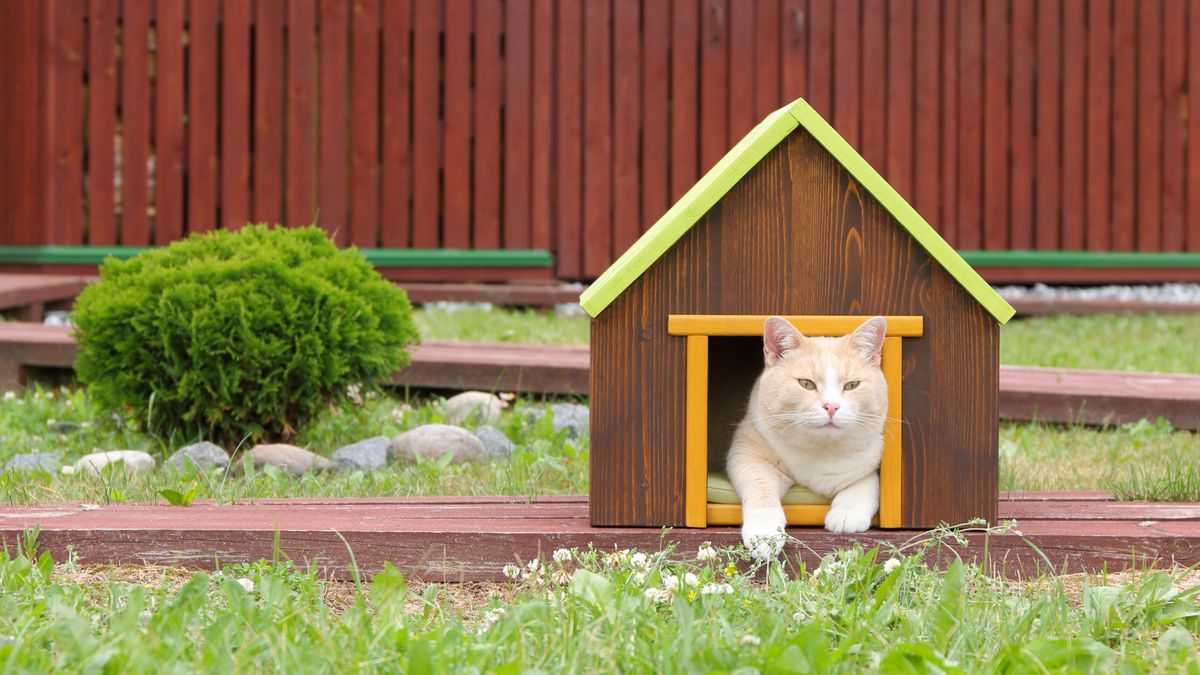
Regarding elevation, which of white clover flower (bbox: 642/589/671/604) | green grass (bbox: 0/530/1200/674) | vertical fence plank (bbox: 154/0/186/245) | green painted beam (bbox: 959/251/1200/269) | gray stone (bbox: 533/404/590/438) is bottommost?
green grass (bbox: 0/530/1200/674)

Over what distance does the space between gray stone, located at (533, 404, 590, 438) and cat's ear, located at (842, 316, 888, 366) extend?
200 centimetres

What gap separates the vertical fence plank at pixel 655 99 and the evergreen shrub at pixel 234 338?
4416 millimetres

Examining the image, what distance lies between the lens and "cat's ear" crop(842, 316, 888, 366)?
2.77 m

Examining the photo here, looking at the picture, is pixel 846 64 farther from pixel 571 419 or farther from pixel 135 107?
pixel 571 419

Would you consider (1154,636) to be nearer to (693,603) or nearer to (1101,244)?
(693,603)

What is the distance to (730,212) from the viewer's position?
2.87 meters

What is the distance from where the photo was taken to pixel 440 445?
437 cm

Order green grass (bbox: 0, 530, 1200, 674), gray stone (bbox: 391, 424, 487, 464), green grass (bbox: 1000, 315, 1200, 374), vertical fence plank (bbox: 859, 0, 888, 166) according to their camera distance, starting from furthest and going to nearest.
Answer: vertical fence plank (bbox: 859, 0, 888, 166) < green grass (bbox: 1000, 315, 1200, 374) < gray stone (bbox: 391, 424, 487, 464) < green grass (bbox: 0, 530, 1200, 674)

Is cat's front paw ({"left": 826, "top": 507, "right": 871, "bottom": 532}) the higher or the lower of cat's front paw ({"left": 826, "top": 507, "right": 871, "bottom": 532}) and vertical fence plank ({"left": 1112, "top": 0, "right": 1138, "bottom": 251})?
the lower

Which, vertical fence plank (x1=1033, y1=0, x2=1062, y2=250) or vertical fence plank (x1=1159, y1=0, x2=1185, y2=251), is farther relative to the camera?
vertical fence plank (x1=1159, y1=0, x2=1185, y2=251)

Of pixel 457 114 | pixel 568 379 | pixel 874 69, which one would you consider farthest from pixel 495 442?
pixel 874 69

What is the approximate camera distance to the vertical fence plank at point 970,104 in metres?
9.10

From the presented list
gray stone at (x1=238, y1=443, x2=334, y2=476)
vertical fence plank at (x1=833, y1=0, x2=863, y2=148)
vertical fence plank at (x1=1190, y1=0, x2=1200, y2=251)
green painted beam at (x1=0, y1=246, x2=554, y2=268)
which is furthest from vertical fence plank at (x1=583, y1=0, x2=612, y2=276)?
gray stone at (x1=238, y1=443, x2=334, y2=476)

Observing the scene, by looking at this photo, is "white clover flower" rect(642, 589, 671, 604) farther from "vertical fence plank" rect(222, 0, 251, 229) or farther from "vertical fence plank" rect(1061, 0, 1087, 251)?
"vertical fence plank" rect(1061, 0, 1087, 251)
